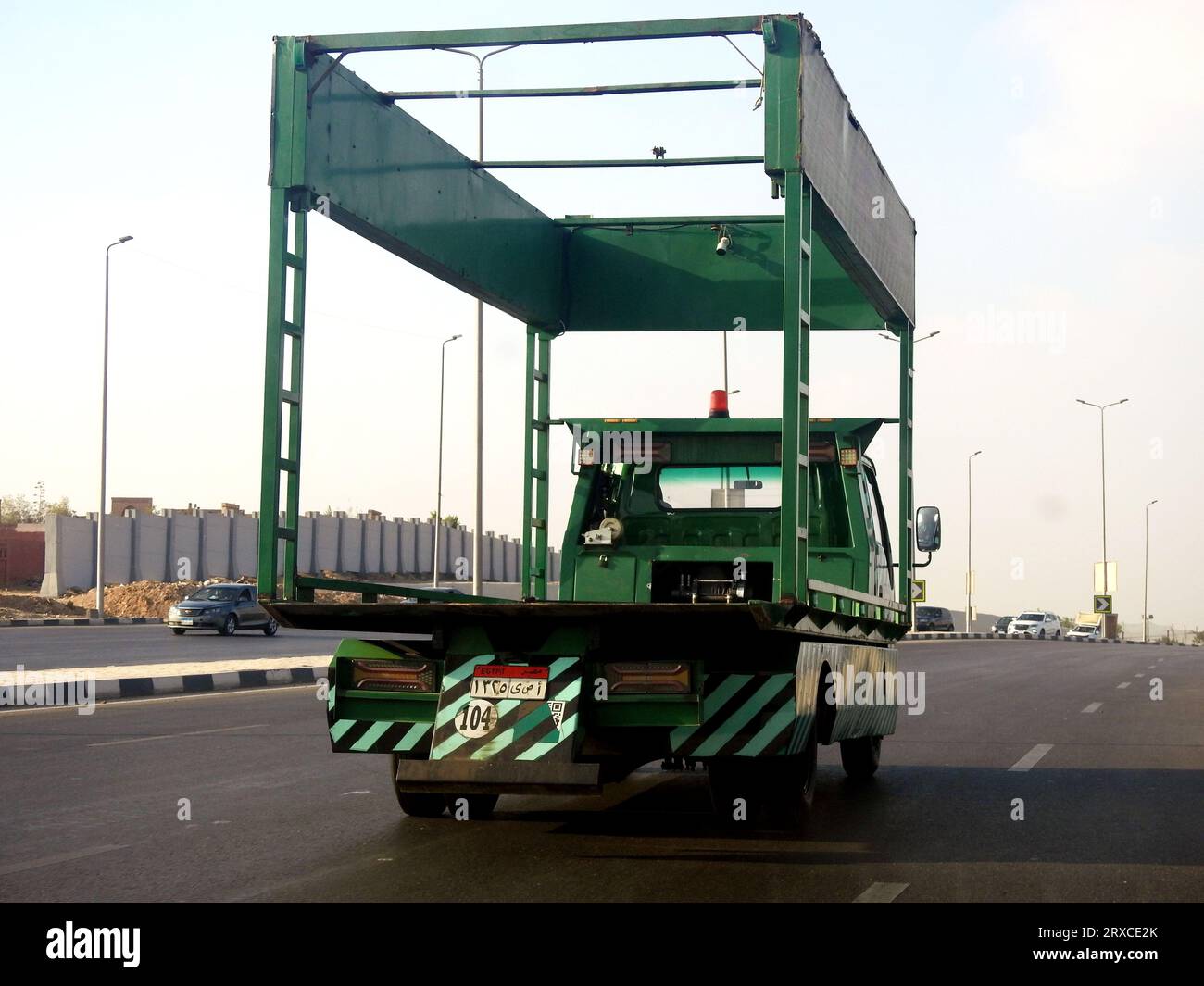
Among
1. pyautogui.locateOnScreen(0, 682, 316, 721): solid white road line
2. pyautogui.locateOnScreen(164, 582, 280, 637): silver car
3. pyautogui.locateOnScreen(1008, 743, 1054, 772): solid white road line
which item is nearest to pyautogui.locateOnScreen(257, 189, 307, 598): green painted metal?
pyautogui.locateOnScreen(1008, 743, 1054, 772): solid white road line

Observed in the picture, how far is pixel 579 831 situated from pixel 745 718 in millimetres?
1286

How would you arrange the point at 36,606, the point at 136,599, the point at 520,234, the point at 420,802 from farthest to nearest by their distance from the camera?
1. the point at 136,599
2. the point at 36,606
3. the point at 520,234
4. the point at 420,802

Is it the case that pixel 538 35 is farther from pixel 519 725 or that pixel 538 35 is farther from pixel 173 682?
pixel 173 682

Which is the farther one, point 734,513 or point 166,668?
point 166,668

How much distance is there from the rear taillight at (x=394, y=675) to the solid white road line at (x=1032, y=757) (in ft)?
19.6

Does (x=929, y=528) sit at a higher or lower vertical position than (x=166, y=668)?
higher

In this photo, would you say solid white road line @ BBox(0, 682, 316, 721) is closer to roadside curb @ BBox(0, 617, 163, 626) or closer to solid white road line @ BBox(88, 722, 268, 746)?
solid white road line @ BBox(88, 722, 268, 746)

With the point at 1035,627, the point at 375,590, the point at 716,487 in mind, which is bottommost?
the point at 1035,627

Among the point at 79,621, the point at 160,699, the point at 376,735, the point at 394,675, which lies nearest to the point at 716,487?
the point at 394,675

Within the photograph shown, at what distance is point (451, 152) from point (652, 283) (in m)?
2.50

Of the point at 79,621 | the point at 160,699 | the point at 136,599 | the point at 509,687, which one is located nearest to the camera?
the point at 509,687

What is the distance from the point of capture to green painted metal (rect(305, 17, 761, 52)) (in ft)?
24.5

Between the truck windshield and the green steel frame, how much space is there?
1.31 meters

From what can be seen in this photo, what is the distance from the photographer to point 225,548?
58188 millimetres
